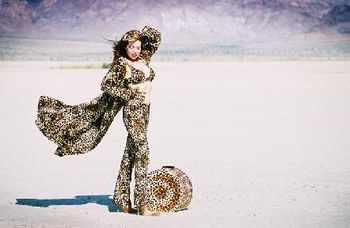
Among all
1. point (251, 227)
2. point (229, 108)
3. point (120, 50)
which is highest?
point (229, 108)

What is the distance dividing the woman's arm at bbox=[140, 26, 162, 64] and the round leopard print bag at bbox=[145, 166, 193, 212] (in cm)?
115

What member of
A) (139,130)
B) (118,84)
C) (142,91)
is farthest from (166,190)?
(118,84)

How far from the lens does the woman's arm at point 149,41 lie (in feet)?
28.3

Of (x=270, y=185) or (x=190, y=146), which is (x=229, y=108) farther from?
(x=270, y=185)

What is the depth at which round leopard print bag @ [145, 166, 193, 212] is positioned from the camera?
28.6ft

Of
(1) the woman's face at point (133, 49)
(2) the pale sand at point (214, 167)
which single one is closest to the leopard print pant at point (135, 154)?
(2) the pale sand at point (214, 167)

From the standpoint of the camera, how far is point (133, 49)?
27.8 feet

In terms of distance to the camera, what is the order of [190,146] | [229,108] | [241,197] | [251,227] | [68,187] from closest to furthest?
[251,227] < [241,197] < [68,187] < [190,146] < [229,108]

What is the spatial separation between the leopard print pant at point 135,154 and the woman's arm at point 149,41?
1.86 feet

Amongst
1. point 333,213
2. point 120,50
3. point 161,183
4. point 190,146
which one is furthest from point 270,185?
point 190,146

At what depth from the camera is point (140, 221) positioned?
848cm

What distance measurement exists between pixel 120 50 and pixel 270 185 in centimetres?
341

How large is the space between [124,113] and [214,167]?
4.63 m

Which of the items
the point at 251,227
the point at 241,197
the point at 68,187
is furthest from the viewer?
the point at 68,187
